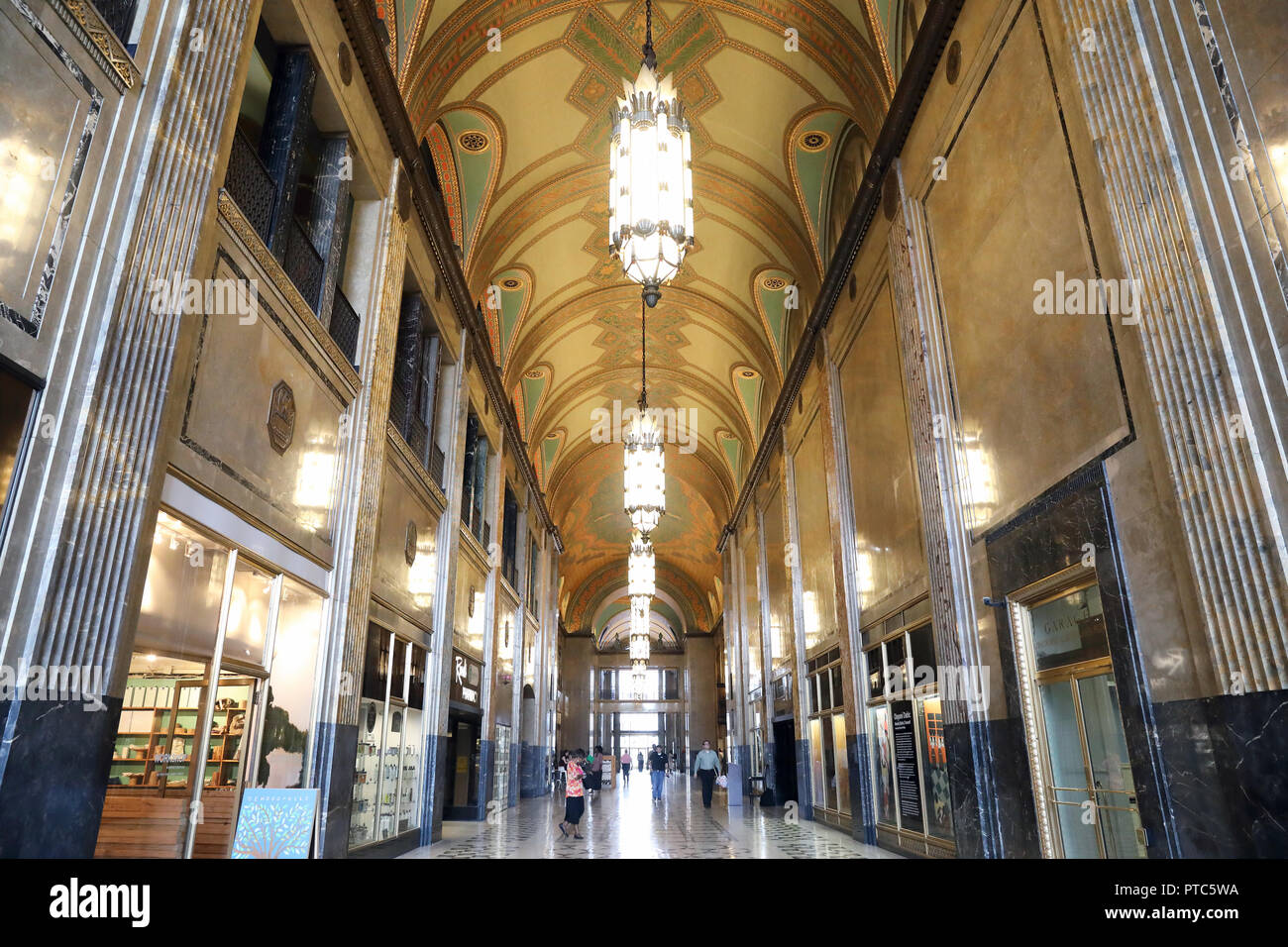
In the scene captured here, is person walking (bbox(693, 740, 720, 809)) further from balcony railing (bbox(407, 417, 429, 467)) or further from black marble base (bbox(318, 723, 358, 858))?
black marble base (bbox(318, 723, 358, 858))

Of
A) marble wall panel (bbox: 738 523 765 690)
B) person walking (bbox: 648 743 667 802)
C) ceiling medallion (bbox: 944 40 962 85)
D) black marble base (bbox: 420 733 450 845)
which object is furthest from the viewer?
marble wall panel (bbox: 738 523 765 690)

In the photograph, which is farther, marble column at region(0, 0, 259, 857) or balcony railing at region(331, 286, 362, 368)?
balcony railing at region(331, 286, 362, 368)

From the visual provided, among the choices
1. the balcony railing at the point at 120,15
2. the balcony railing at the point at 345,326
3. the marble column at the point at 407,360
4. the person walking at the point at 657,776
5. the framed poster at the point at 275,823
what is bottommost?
the person walking at the point at 657,776

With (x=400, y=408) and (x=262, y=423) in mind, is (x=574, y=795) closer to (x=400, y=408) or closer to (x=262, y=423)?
(x=400, y=408)

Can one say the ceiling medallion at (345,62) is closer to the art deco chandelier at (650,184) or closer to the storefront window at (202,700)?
the art deco chandelier at (650,184)

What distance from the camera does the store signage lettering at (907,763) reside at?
756cm

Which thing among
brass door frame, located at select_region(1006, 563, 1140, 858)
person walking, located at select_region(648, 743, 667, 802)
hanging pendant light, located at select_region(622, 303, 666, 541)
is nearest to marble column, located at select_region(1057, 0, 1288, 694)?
brass door frame, located at select_region(1006, 563, 1140, 858)

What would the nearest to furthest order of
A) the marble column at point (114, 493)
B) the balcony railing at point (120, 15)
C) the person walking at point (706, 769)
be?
the marble column at point (114, 493) < the balcony railing at point (120, 15) < the person walking at point (706, 769)

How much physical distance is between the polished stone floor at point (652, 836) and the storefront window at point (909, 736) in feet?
2.14

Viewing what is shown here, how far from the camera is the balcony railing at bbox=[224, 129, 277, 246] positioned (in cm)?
477

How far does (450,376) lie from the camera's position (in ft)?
34.4

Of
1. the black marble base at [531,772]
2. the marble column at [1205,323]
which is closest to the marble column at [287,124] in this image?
the marble column at [1205,323]

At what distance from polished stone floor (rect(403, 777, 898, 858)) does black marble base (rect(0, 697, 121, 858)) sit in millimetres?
4496
